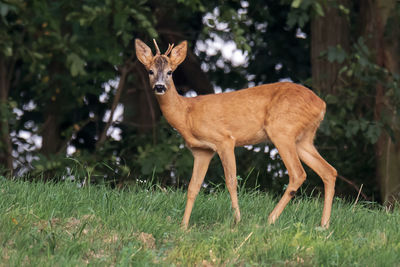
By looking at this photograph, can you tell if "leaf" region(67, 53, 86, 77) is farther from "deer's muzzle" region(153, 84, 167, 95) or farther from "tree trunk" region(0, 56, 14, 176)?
"deer's muzzle" region(153, 84, 167, 95)

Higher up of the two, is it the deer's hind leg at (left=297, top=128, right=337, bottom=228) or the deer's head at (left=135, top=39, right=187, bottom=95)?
the deer's head at (left=135, top=39, right=187, bottom=95)

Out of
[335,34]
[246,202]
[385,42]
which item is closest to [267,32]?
[335,34]

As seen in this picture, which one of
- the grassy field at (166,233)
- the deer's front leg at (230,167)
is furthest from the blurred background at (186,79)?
the deer's front leg at (230,167)

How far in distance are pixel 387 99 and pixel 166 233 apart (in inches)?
202

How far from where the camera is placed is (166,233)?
20.3 feet

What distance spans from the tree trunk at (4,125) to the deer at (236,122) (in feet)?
14.3

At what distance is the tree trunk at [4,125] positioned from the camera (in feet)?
36.2

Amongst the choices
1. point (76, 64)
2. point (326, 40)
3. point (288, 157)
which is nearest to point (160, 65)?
point (288, 157)

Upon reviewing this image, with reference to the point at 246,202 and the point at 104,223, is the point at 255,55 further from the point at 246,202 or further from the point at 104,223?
the point at 104,223

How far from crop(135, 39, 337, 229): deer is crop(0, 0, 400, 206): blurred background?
6.07 ft

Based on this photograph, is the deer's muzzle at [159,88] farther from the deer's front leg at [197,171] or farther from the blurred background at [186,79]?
the blurred background at [186,79]

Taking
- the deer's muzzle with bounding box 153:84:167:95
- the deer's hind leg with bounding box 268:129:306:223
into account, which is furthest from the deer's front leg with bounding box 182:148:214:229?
the deer's muzzle with bounding box 153:84:167:95

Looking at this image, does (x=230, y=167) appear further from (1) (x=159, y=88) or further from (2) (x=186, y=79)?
(2) (x=186, y=79)

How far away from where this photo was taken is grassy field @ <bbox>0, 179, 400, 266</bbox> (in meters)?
5.73
